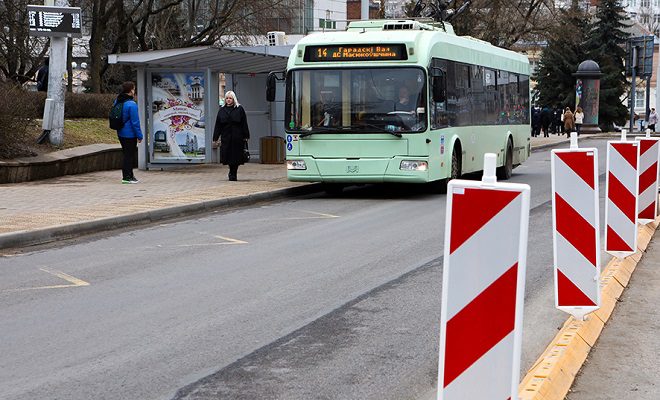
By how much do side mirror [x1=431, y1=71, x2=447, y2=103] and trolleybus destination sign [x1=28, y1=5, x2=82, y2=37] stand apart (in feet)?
26.9

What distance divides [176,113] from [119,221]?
10125 mm

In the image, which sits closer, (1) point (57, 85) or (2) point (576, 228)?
(2) point (576, 228)

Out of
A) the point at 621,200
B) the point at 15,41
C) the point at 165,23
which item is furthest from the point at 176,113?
the point at 165,23

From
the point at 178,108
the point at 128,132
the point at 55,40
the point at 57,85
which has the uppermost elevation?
the point at 55,40

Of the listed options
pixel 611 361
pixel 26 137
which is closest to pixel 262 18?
pixel 26 137

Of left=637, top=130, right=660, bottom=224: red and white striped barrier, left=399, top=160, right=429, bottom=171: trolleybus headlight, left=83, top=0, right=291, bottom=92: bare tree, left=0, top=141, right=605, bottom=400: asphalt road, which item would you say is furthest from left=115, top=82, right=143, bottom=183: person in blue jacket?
left=83, top=0, right=291, bottom=92: bare tree

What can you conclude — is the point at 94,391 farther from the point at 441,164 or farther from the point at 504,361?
the point at 441,164

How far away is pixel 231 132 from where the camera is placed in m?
21.5

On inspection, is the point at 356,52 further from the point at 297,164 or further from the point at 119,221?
the point at 119,221

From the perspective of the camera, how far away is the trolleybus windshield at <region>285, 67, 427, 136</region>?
1856 cm

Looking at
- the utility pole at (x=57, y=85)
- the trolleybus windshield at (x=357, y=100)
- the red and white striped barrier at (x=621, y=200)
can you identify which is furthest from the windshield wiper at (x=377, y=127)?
the red and white striped barrier at (x=621, y=200)

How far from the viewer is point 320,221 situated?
50.3 feet

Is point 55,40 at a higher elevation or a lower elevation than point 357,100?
higher

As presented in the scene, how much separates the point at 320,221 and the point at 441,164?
4.54 meters
